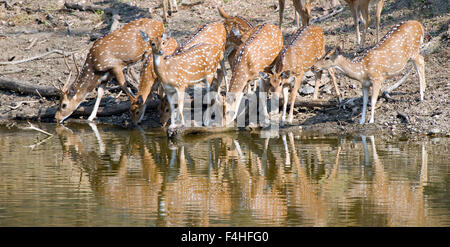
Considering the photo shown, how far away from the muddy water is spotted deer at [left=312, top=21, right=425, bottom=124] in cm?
111

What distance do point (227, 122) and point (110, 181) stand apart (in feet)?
11.3

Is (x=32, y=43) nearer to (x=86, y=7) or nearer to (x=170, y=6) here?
(x=86, y=7)

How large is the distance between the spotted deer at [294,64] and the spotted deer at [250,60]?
21 centimetres

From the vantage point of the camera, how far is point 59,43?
52.4 feet

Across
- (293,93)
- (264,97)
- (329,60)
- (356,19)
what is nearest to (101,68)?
(264,97)

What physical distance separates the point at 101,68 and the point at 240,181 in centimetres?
515

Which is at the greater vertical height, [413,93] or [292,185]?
[413,93]

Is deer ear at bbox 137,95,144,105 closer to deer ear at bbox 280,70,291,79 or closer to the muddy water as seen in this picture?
the muddy water

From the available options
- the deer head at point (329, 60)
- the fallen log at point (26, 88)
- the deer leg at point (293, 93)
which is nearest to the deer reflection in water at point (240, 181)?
the deer leg at point (293, 93)

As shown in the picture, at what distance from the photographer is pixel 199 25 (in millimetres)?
16297

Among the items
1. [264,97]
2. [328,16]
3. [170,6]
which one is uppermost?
[170,6]

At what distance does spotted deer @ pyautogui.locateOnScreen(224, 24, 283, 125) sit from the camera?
1163 centimetres
